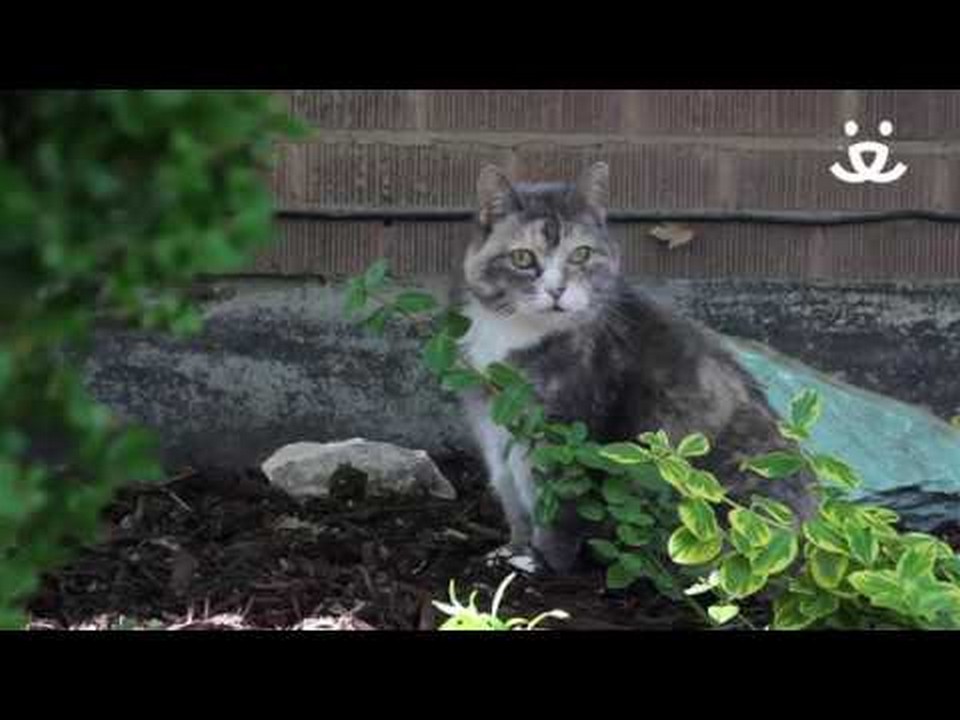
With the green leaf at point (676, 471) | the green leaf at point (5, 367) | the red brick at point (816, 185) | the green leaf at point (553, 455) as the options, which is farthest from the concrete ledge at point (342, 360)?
the green leaf at point (5, 367)

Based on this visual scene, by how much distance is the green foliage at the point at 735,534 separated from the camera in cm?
337

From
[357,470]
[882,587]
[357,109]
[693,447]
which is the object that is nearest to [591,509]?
[693,447]

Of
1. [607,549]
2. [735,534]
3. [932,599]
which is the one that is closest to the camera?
[932,599]

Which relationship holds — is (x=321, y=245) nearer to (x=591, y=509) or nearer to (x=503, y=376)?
(x=503, y=376)

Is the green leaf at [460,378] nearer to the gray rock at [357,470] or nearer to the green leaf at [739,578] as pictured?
the green leaf at [739,578]

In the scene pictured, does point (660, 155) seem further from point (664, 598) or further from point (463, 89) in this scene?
point (664, 598)

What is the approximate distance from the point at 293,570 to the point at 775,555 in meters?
1.33

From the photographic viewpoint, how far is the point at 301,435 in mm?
5305

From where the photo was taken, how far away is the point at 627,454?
11.8ft

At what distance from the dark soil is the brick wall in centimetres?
81

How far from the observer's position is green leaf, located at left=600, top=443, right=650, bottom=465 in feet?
11.7

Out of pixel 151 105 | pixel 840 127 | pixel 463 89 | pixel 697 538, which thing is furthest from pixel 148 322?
pixel 840 127

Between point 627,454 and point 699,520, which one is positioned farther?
point 627,454

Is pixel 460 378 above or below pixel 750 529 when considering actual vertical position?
above
